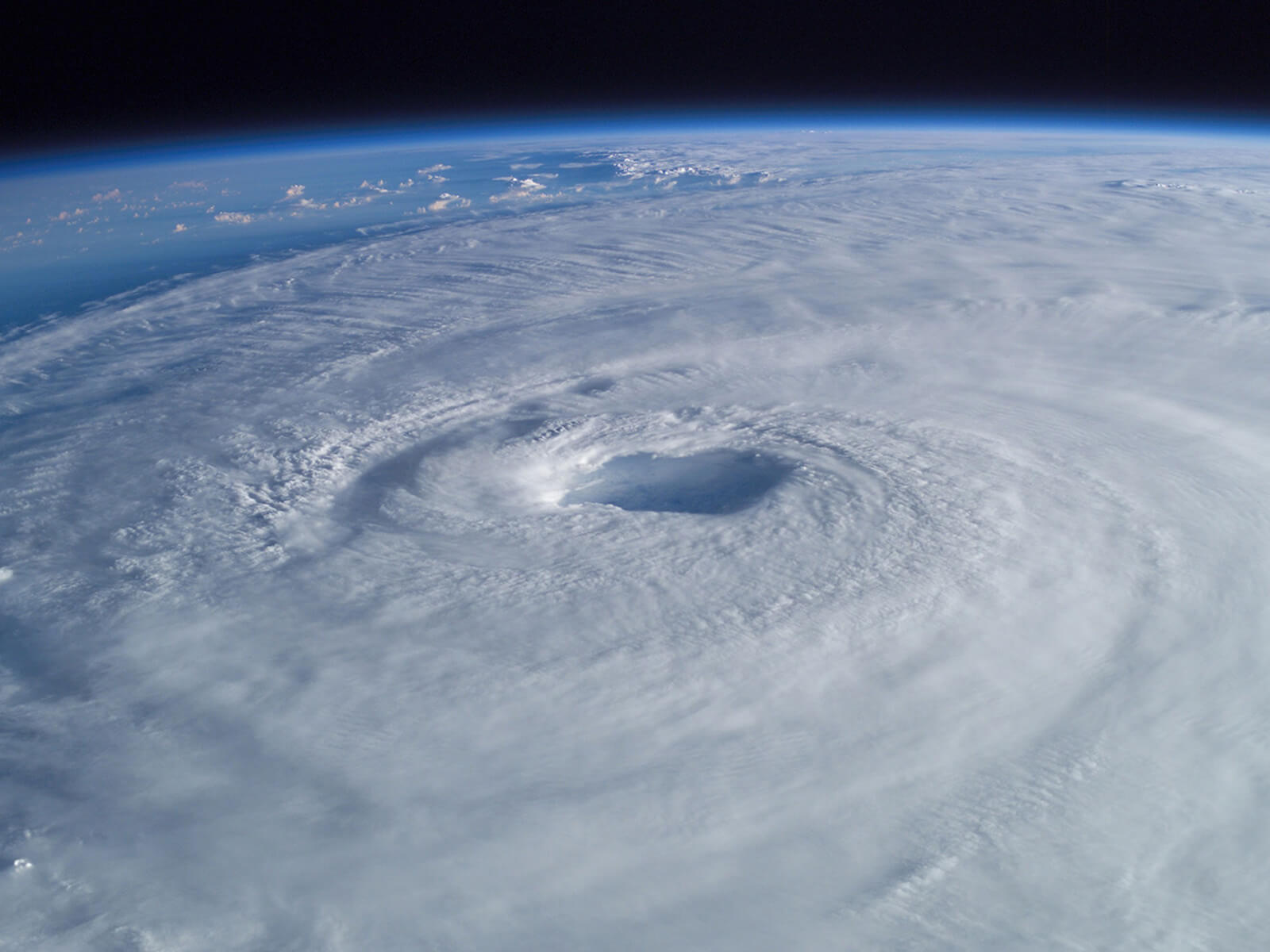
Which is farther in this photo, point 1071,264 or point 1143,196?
point 1143,196

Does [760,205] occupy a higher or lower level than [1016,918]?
higher

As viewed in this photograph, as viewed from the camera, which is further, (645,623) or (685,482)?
(685,482)

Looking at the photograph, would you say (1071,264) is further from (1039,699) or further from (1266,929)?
(1266,929)

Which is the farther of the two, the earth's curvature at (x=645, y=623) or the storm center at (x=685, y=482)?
the storm center at (x=685, y=482)

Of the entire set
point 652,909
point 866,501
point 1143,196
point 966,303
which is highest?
point 1143,196

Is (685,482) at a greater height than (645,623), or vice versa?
(685,482)

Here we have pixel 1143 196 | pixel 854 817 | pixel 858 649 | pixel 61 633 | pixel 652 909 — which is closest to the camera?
pixel 652 909

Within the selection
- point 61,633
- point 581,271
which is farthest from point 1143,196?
point 61,633

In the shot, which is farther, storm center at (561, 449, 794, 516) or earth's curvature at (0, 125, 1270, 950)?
storm center at (561, 449, 794, 516)
